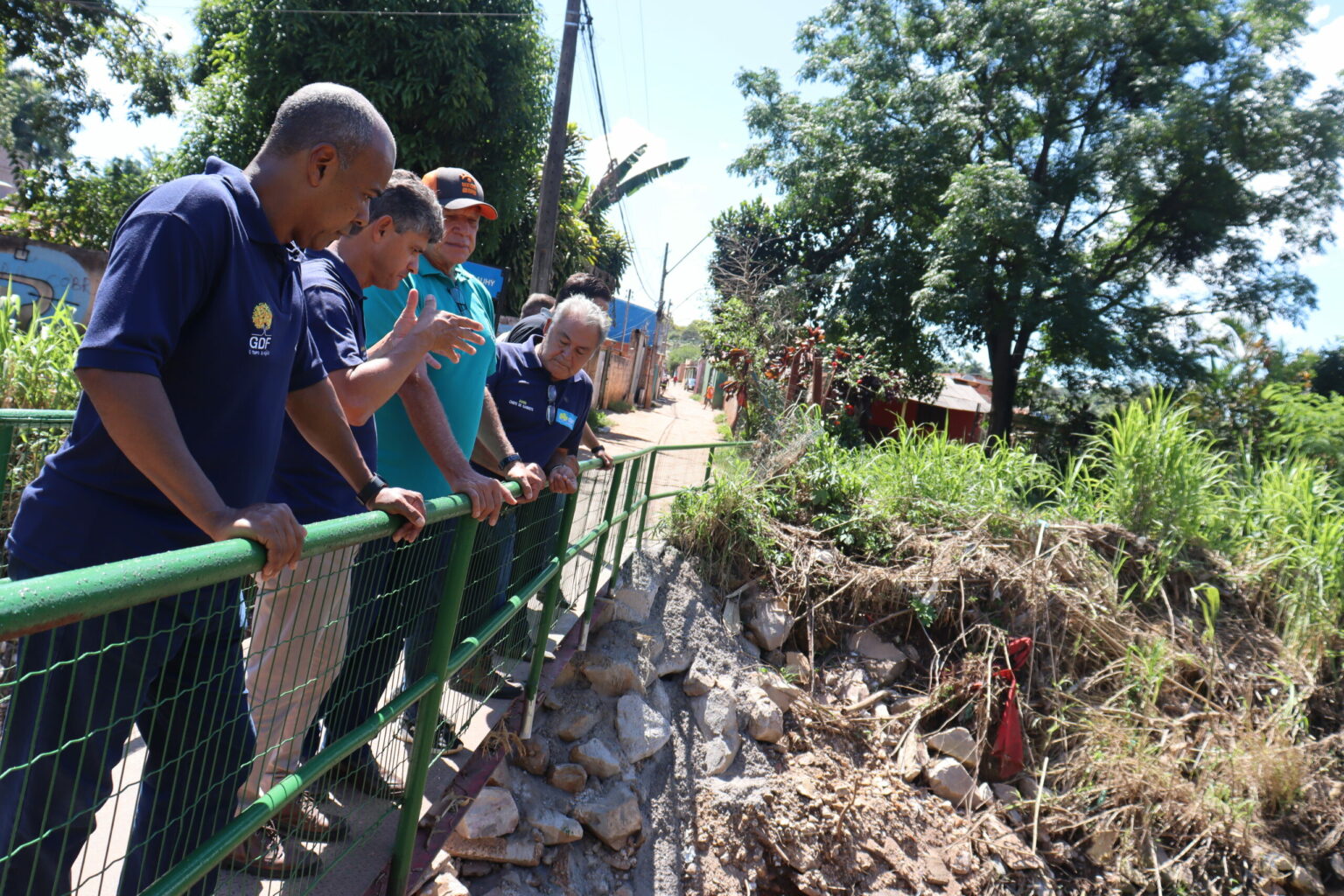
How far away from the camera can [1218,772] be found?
528 cm

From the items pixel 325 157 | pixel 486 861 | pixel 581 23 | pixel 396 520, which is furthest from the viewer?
pixel 581 23

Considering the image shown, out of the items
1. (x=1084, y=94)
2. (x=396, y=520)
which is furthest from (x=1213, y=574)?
(x=1084, y=94)

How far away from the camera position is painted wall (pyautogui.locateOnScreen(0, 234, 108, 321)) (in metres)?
10.0

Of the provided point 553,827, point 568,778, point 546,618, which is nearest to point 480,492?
point 546,618

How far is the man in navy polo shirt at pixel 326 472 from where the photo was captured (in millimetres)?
1929

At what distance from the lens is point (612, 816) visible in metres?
3.79

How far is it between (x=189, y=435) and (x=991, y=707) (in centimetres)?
542

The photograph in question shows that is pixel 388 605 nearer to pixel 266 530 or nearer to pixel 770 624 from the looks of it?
pixel 266 530

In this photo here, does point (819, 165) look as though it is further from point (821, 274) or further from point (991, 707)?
point (991, 707)

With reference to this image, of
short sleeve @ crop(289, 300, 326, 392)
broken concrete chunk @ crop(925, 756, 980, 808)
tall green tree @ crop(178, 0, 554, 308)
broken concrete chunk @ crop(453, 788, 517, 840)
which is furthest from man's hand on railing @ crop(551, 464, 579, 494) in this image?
tall green tree @ crop(178, 0, 554, 308)

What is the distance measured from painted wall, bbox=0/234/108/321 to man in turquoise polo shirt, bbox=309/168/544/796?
9563mm

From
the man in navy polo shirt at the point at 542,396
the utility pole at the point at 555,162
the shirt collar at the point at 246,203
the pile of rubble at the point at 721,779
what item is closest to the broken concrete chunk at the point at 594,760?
the pile of rubble at the point at 721,779

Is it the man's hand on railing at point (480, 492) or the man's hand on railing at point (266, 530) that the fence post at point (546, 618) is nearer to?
the man's hand on railing at point (480, 492)

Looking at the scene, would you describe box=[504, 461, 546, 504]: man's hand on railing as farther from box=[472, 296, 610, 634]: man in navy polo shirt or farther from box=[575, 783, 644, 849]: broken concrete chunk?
box=[575, 783, 644, 849]: broken concrete chunk
